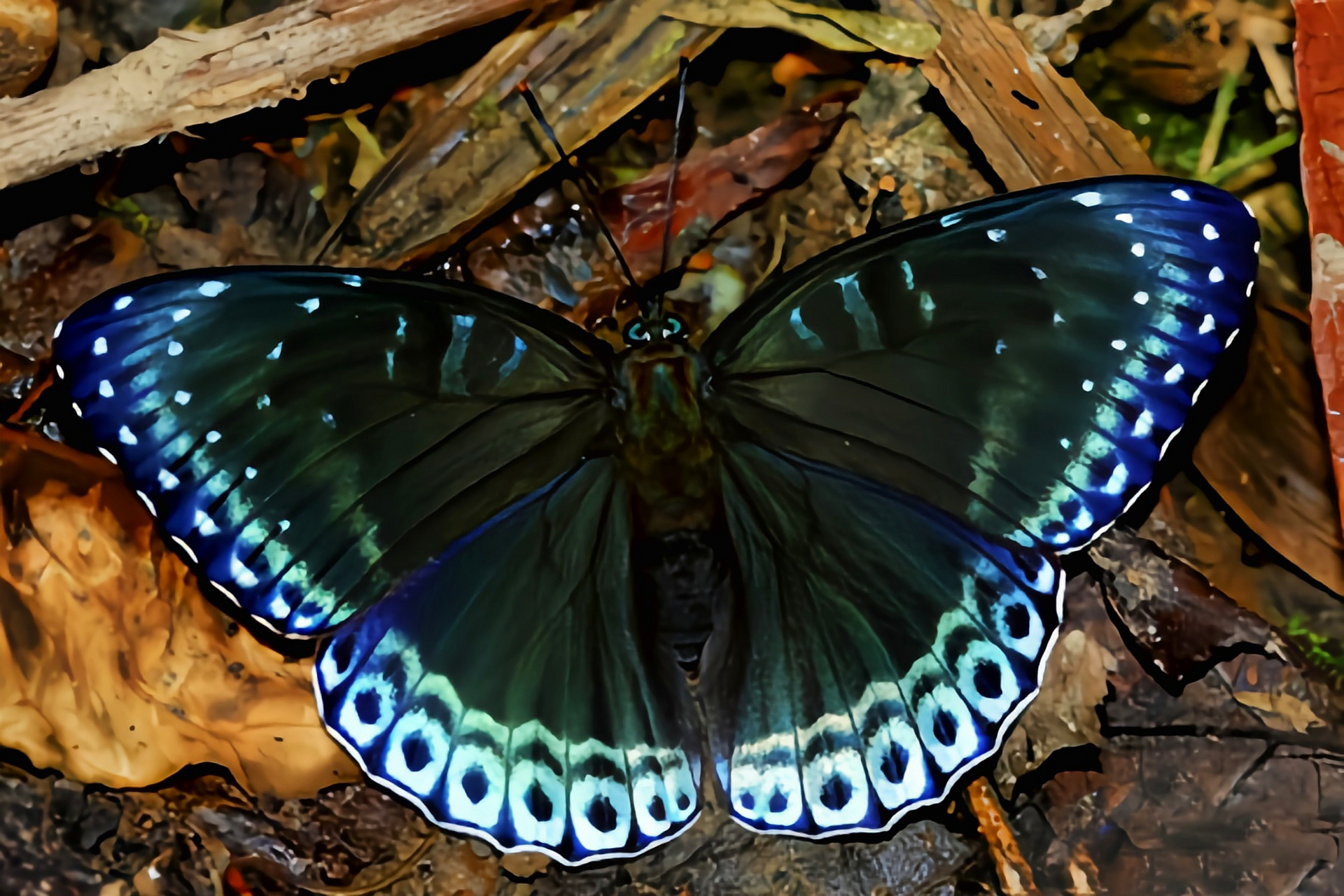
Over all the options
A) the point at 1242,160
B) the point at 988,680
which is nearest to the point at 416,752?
the point at 988,680

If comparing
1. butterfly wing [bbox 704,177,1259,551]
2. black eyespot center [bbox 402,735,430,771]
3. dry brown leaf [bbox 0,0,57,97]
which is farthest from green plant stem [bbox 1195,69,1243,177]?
dry brown leaf [bbox 0,0,57,97]

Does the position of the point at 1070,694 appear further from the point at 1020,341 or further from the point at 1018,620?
the point at 1020,341

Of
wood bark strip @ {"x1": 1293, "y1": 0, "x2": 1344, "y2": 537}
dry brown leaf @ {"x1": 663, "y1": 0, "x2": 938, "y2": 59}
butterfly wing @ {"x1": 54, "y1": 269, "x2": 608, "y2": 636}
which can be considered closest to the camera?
butterfly wing @ {"x1": 54, "y1": 269, "x2": 608, "y2": 636}

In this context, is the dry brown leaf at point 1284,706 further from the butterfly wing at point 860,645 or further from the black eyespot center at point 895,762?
the black eyespot center at point 895,762

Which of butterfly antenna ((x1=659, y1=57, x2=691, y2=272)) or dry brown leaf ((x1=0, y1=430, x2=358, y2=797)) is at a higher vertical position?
butterfly antenna ((x1=659, y1=57, x2=691, y2=272))

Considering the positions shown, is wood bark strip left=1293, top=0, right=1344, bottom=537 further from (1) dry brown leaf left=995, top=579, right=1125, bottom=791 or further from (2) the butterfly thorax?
(2) the butterfly thorax

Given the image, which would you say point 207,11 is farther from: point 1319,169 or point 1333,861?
point 1333,861

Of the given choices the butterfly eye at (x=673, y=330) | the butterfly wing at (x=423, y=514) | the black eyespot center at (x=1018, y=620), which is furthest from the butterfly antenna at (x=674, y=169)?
the black eyespot center at (x=1018, y=620)
